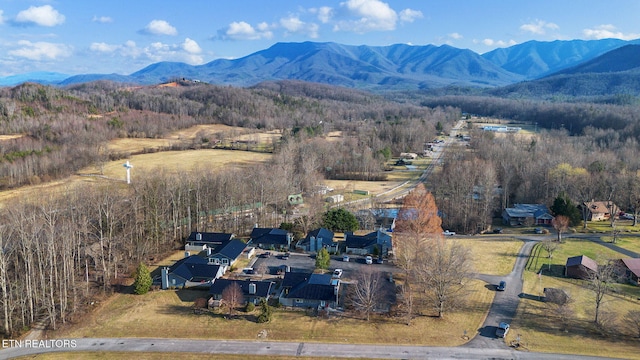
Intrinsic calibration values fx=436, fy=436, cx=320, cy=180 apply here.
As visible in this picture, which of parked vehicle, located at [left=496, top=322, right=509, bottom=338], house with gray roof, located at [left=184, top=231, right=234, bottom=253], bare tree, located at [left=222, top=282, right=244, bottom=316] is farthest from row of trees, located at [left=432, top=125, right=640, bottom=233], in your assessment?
bare tree, located at [left=222, top=282, right=244, bottom=316]

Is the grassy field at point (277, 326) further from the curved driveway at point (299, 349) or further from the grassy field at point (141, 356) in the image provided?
the grassy field at point (141, 356)

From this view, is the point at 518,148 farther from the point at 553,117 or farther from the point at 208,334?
the point at 208,334

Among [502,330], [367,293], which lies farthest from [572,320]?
[367,293]

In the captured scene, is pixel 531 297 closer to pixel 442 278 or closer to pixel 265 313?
pixel 442 278

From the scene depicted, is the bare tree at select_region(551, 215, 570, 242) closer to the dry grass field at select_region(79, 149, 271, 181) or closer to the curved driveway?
the curved driveway

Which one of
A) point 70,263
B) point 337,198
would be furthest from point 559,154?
point 70,263

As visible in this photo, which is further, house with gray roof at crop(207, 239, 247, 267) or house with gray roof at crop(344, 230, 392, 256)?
house with gray roof at crop(344, 230, 392, 256)
